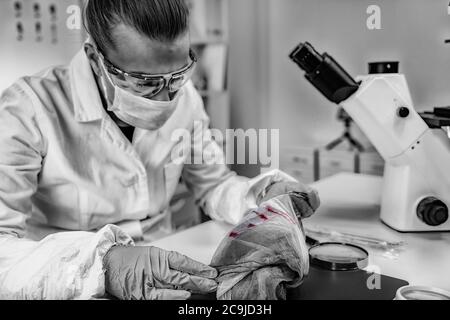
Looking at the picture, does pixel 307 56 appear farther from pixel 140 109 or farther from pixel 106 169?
pixel 106 169

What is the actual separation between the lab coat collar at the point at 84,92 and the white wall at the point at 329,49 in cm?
51

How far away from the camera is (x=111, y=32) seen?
87 centimetres

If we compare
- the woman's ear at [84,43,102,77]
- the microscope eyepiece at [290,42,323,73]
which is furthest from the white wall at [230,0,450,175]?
the woman's ear at [84,43,102,77]

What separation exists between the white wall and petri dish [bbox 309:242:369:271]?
1.38 feet

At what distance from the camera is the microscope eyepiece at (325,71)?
965 mm

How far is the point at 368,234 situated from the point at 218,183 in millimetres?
491

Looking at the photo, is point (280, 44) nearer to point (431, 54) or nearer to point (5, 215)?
point (431, 54)

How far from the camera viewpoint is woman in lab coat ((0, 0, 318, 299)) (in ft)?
2.24

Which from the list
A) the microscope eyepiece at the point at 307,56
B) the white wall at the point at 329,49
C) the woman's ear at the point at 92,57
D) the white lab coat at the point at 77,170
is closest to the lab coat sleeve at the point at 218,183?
the white lab coat at the point at 77,170

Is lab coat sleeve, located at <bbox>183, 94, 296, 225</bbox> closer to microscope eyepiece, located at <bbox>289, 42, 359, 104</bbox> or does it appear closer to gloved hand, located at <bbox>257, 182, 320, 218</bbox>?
gloved hand, located at <bbox>257, 182, 320, 218</bbox>

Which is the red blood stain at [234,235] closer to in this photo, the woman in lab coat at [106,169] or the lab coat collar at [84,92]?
the woman in lab coat at [106,169]

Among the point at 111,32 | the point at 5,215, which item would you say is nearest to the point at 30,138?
the point at 5,215

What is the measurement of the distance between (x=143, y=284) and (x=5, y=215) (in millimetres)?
355

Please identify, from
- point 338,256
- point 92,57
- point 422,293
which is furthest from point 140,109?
point 422,293
